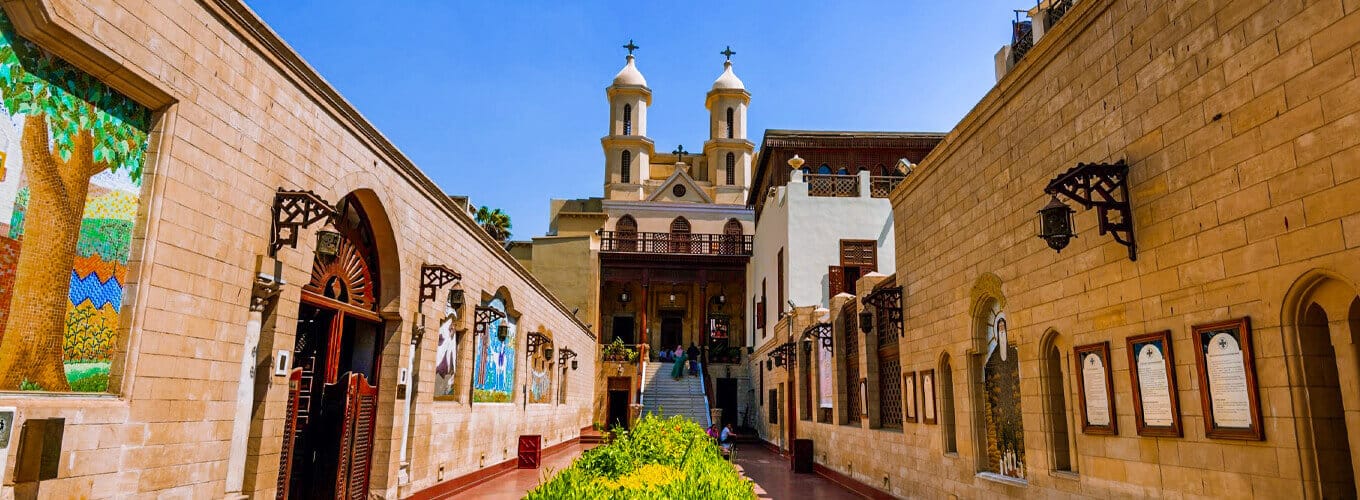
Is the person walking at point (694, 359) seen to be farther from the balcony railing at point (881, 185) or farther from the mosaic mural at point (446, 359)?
the mosaic mural at point (446, 359)

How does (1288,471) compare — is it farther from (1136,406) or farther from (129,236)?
(129,236)

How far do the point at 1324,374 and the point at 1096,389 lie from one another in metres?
1.84

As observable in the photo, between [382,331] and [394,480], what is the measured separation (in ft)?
5.41

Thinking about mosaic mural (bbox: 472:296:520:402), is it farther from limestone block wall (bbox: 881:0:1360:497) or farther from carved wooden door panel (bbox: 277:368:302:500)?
limestone block wall (bbox: 881:0:1360:497)

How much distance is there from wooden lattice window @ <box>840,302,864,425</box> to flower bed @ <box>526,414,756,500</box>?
556 cm

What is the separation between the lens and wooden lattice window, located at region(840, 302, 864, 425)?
1270cm

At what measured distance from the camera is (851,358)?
13.1 meters

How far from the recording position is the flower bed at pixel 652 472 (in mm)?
3801

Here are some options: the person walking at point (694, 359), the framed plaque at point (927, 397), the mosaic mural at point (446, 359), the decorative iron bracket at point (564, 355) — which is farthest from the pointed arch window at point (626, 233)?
the framed plaque at point (927, 397)

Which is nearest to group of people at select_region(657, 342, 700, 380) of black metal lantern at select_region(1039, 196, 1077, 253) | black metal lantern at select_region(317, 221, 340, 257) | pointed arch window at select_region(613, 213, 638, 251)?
pointed arch window at select_region(613, 213, 638, 251)

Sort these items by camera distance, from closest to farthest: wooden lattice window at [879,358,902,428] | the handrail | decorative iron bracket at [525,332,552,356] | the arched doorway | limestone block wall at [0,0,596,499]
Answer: limestone block wall at [0,0,596,499]
the arched doorway
wooden lattice window at [879,358,902,428]
decorative iron bracket at [525,332,552,356]
the handrail

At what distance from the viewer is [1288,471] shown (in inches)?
156

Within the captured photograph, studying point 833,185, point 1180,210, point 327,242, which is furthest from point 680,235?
point 1180,210

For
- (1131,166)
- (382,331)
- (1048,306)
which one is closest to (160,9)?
(382,331)
